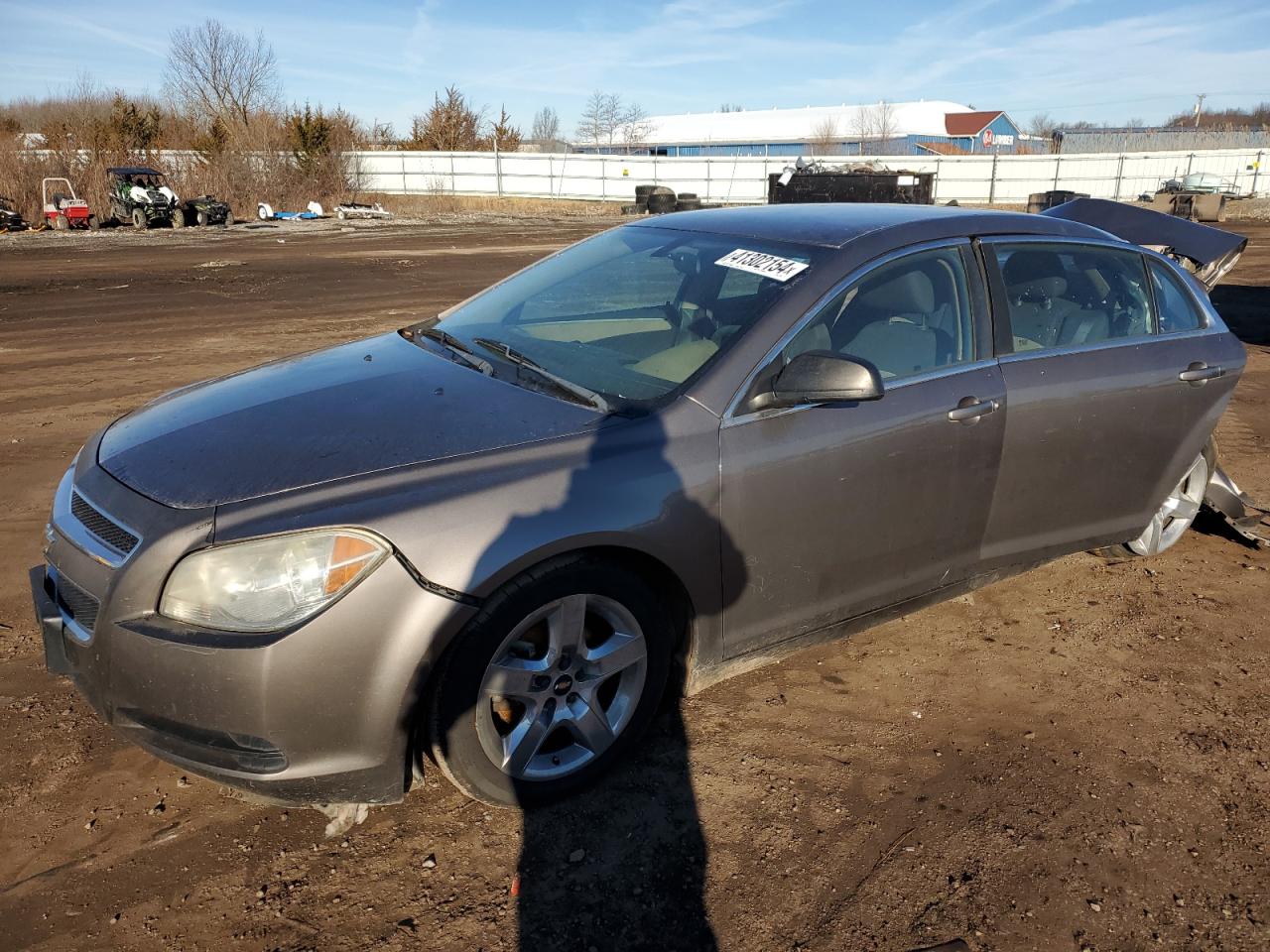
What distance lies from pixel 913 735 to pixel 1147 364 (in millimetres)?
1931

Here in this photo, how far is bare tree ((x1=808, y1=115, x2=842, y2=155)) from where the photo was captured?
7075cm

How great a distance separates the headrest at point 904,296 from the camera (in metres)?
3.38

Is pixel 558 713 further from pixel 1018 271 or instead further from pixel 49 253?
pixel 49 253

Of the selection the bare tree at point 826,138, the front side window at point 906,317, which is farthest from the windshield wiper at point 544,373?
Answer: the bare tree at point 826,138

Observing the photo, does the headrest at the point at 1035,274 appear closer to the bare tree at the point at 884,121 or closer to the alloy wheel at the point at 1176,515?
the alloy wheel at the point at 1176,515

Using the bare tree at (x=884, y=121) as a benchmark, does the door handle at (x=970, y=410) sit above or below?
below

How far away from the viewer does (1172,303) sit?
4.22 metres

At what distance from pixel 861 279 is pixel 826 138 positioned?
248 feet

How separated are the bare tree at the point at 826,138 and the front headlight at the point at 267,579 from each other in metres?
70.4

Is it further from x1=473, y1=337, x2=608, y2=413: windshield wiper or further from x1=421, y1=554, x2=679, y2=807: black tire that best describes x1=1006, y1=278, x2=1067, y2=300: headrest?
x1=421, y1=554, x2=679, y2=807: black tire

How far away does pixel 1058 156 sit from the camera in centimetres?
4053

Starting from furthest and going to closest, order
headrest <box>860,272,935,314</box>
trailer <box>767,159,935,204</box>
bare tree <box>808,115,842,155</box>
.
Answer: bare tree <box>808,115,842,155</box>
trailer <box>767,159,935,204</box>
headrest <box>860,272,935,314</box>

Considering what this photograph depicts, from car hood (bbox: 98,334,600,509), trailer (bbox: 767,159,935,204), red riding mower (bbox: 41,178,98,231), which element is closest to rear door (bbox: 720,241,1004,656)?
car hood (bbox: 98,334,600,509)

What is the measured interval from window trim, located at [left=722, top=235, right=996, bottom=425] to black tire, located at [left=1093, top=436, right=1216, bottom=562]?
1.70 metres
